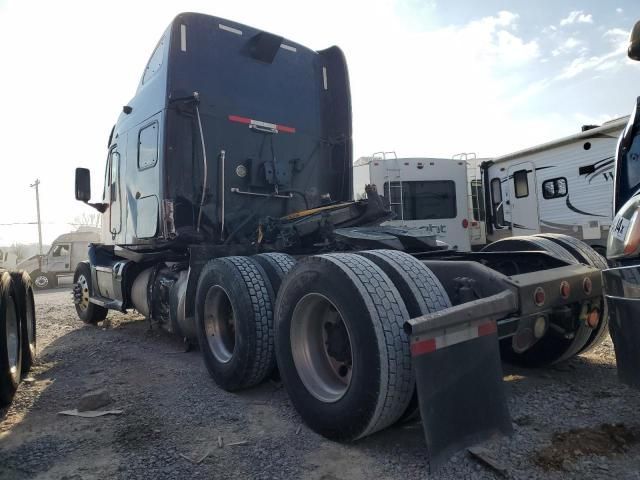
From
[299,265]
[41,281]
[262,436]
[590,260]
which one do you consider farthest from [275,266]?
[41,281]

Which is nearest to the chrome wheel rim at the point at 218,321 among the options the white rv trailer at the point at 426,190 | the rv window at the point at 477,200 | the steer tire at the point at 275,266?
the steer tire at the point at 275,266

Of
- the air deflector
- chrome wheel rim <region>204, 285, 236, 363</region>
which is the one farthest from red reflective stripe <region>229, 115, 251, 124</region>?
chrome wheel rim <region>204, 285, 236, 363</region>

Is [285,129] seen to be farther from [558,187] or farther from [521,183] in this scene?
[521,183]

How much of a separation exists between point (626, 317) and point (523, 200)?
931 centimetres

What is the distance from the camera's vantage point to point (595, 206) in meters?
9.34

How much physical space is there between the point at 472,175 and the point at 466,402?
38.1 feet

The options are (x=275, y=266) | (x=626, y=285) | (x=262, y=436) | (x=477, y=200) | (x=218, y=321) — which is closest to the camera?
(x=626, y=285)

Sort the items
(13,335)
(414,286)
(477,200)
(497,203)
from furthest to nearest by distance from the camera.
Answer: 1. (477,200)
2. (497,203)
3. (13,335)
4. (414,286)

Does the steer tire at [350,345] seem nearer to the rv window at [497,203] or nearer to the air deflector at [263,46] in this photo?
the air deflector at [263,46]

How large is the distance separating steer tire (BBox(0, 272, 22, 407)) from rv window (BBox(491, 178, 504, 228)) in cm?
1013

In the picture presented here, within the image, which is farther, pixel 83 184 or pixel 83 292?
pixel 83 292

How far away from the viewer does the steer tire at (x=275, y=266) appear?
405 centimetres

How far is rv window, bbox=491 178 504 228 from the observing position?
454 inches

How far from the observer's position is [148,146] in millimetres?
5898
